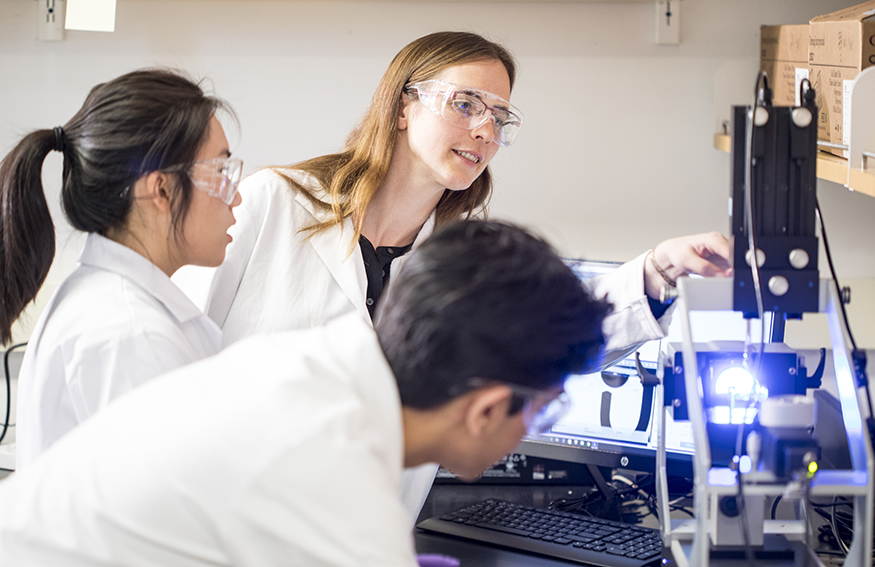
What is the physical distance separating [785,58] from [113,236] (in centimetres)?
150

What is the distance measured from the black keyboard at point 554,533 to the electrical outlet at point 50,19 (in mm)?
1561

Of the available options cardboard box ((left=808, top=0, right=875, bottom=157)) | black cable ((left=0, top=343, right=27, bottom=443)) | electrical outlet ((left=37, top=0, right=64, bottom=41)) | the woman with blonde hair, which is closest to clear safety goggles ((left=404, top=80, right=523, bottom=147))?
the woman with blonde hair

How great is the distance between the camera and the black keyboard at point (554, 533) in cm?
133

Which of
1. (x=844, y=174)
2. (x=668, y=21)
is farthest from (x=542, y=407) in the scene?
(x=668, y=21)

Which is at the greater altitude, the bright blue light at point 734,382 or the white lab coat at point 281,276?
the white lab coat at point 281,276

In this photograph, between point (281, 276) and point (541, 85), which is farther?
point (541, 85)

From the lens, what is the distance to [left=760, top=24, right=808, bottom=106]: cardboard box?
1699 millimetres

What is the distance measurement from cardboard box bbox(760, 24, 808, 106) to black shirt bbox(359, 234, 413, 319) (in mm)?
883

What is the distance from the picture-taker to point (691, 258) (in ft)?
4.10

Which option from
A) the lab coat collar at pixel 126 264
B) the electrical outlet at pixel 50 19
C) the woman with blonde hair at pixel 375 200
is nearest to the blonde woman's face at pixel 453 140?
the woman with blonde hair at pixel 375 200

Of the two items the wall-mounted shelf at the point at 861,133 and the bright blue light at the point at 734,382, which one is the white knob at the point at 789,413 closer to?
the bright blue light at the point at 734,382

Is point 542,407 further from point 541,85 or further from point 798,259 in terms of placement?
point 541,85

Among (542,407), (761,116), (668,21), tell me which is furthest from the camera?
(668,21)

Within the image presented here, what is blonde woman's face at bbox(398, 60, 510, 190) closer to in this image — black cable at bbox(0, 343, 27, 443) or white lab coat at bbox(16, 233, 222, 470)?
white lab coat at bbox(16, 233, 222, 470)
